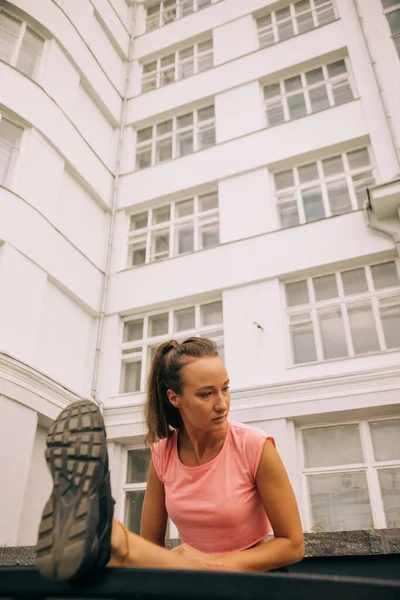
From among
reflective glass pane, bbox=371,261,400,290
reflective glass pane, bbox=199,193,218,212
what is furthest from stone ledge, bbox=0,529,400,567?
reflective glass pane, bbox=199,193,218,212

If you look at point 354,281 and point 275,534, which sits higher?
point 354,281

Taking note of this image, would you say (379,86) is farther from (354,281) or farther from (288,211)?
(354,281)

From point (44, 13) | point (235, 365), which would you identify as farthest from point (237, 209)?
point (44, 13)

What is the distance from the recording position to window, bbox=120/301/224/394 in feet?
34.0

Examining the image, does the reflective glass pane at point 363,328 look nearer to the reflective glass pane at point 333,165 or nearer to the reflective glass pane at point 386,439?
the reflective glass pane at point 386,439

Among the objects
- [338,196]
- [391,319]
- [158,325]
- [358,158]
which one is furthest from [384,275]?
[158,325]

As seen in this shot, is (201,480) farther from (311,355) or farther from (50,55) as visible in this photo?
(50,55)

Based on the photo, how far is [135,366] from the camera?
35.1 feet

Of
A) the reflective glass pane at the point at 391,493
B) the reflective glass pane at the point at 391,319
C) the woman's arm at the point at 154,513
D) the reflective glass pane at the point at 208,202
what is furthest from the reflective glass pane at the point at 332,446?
the woman's arm at the point at 154,513

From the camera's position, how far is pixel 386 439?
8.14m

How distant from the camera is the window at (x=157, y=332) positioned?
34.0ft

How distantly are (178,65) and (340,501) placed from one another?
42.7 ft

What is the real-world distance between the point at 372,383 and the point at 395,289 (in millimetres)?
1925

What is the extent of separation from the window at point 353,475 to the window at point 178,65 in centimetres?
1100
